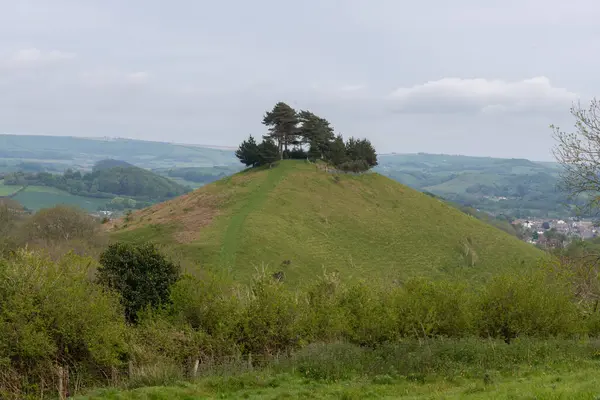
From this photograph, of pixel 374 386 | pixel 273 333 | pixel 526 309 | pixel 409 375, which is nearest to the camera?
pixel 374 386

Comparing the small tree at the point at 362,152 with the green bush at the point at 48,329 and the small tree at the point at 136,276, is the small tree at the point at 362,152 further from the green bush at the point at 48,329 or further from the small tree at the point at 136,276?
the green bush at the point at 48,329

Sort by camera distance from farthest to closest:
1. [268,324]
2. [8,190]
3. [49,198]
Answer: [8,190] → [49,198] → [268,324]

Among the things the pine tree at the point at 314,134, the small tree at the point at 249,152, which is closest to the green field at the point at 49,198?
the small tree at the point at 249,152

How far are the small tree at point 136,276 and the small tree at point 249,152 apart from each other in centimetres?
5372

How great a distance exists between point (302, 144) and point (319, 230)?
29396 mm

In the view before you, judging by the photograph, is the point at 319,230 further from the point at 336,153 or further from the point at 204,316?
the point at 204,316

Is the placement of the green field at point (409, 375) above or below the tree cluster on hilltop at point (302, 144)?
below

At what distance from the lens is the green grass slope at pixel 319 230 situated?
51344mm

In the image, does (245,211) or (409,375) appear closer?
(409,375)

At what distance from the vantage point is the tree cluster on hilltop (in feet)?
270

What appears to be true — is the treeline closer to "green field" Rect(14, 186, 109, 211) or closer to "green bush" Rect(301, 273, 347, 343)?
"green bush" Rect(301, 273, 347, 343)

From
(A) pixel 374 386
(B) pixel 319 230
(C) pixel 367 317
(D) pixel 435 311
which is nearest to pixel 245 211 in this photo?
(B) pixel 319 230

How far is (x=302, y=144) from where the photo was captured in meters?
86.5

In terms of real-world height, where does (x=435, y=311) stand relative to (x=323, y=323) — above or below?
above
